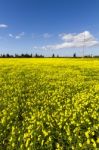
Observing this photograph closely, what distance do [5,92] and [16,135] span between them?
718cm

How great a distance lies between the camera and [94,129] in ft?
28.3

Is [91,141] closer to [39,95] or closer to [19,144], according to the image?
[19,144]

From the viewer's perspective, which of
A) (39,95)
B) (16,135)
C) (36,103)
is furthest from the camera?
(39,95)

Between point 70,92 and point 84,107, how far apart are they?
12.8 feet

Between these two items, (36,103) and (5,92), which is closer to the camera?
(36,103)

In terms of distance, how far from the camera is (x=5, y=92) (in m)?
15.6

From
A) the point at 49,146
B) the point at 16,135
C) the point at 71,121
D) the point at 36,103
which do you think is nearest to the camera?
the point at 49,146

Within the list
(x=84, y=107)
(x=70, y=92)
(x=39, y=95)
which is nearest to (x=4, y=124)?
(x=84, y=107)

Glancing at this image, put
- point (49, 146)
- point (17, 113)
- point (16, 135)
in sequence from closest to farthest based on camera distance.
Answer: point (49, 146) < point (16, 135) < point (17, 113)

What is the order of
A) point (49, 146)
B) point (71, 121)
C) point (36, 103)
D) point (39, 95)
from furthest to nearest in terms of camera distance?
point (39, 95) → point (36, 103) → point (71, 121) → point (49, 146)

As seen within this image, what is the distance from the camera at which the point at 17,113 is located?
11180 mm

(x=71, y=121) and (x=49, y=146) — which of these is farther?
(x=71, y=121)

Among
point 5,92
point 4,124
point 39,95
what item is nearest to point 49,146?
point 4,124

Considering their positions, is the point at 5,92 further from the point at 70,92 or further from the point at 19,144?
the point at 19,144
